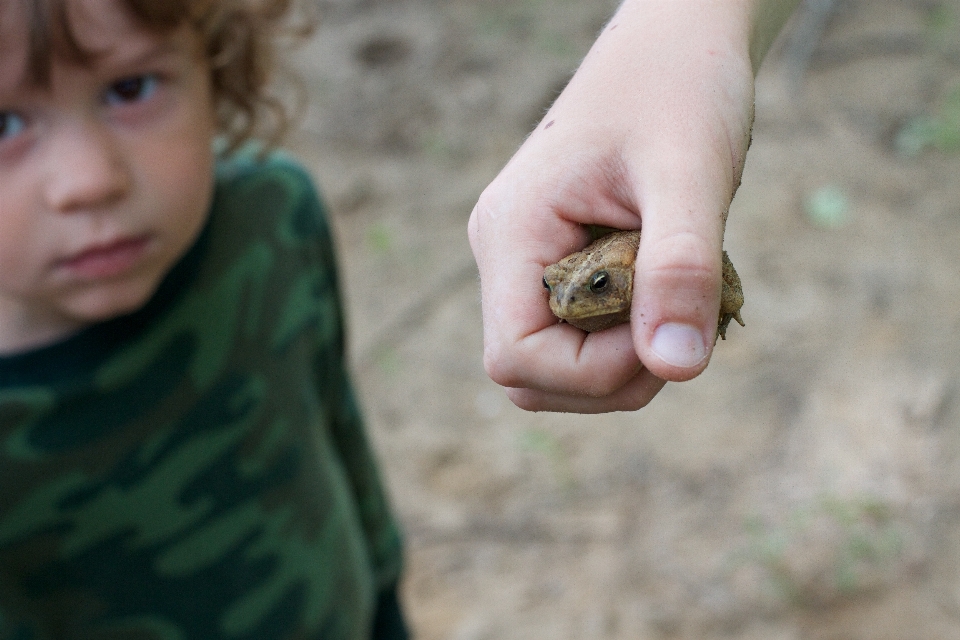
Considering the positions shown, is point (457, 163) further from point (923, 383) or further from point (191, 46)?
point (191, 46)

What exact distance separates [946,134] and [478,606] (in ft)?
13.8

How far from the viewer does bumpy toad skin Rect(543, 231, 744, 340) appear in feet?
4.83

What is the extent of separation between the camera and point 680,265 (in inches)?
46.5

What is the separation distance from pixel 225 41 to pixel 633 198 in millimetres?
1604

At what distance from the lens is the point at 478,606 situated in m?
4.04

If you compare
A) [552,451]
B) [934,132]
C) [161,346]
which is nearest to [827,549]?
[552,451]

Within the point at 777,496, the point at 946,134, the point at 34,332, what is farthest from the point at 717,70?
the point at 946,134

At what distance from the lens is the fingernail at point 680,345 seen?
1244 mm

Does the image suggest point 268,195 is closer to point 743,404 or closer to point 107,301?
point 107,301

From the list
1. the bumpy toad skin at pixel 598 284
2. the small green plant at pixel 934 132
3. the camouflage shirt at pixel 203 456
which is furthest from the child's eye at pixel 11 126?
the small green plant at pixel 934 132

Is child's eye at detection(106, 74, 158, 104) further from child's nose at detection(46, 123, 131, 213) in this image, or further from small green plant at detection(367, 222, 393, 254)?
small green plant at detection(367, 222, 393, 254)

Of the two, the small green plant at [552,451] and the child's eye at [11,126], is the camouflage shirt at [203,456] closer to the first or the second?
the child's eye at [11,126]

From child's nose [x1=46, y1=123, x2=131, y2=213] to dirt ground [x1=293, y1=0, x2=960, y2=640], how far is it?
9.10 feet

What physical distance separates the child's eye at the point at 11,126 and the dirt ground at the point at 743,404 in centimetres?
292
